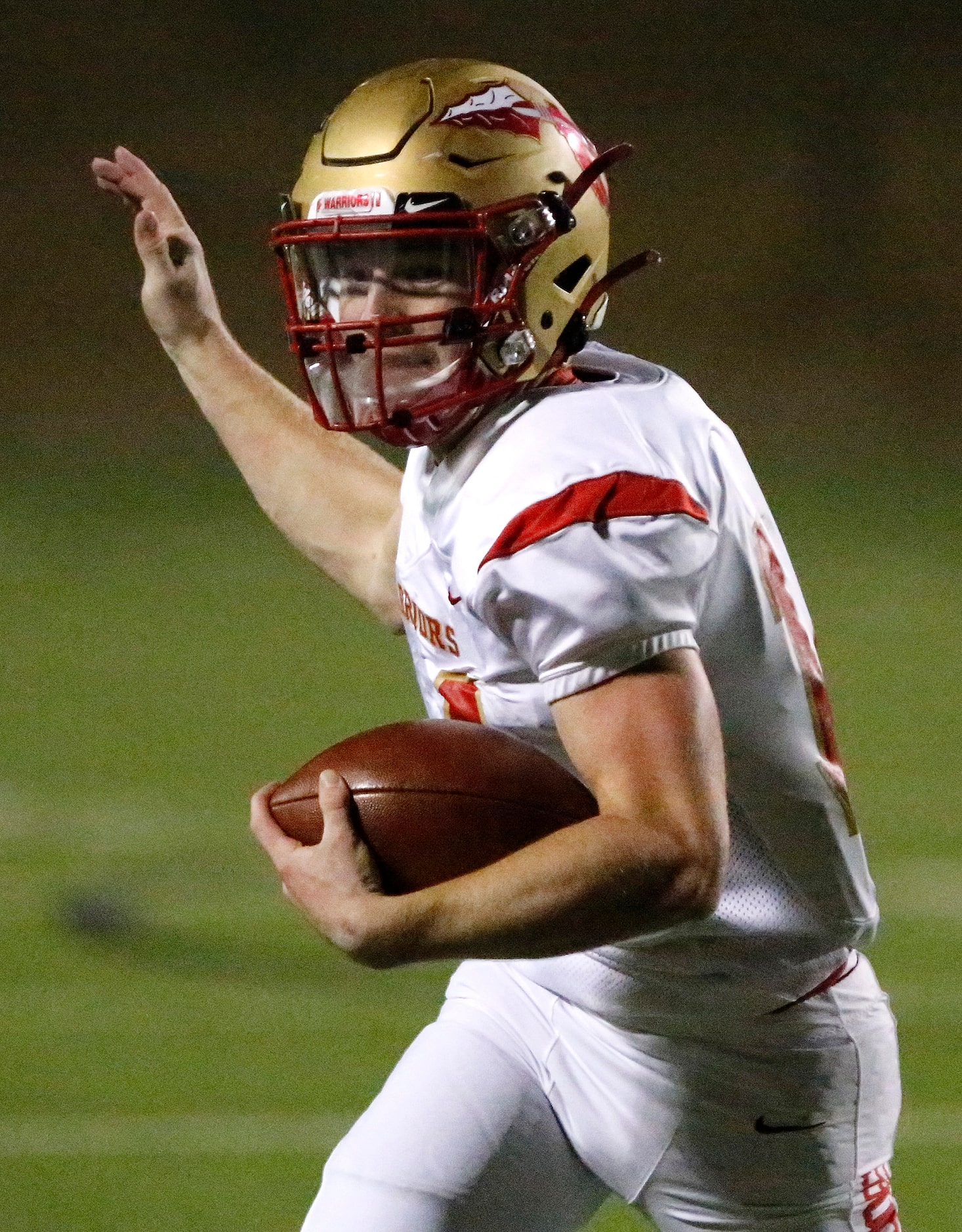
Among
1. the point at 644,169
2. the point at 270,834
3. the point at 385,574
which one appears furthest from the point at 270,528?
the point at 270,834

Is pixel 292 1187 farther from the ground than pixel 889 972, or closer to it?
farther from the ground

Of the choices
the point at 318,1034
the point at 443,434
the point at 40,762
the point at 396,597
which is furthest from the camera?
the point at 40,762

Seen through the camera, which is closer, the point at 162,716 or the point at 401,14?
the point at 162,716

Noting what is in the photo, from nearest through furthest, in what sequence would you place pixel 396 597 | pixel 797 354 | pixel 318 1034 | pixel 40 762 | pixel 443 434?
pixel 443 434 < pixel 396 597 < pixel 318 1034 < pixel 40 762 < pixel 797 354

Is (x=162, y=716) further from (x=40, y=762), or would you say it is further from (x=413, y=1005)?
(x=413, y=1005)

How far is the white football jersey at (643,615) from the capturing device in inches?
66.9

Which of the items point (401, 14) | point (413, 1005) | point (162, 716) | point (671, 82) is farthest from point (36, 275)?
point (413, 1005)

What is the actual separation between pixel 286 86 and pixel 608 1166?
26.1 feet

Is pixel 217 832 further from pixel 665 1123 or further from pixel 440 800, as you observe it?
pixel 440 800

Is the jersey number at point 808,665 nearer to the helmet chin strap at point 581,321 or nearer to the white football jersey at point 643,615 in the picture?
the white football jersey at point 643,615

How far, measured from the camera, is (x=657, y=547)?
1711 millimetres

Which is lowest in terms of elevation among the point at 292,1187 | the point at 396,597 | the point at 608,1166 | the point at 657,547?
the point at 292,1187

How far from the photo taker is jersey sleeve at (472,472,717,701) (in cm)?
167

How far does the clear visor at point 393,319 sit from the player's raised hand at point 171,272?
0.75 m
